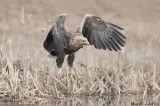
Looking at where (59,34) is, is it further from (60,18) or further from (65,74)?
(65,74)

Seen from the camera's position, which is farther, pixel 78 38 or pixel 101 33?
pixel 101 33

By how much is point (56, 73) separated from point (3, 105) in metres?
2.07

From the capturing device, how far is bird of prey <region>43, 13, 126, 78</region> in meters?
7.45

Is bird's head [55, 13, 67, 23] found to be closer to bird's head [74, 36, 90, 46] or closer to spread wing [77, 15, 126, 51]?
bird's head [74, 36, 90, 46]

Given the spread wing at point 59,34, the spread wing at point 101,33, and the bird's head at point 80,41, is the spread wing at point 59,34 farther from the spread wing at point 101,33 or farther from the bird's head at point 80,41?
the spread wing at point 101,33

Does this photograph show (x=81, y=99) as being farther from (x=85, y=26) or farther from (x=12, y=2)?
(x=12, y=2)

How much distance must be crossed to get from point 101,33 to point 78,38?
3.15 feet

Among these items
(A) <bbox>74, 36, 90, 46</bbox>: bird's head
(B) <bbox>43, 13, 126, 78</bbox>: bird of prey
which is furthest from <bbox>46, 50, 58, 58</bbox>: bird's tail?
(A) <bbox>74, 36, 90, 46</bbox>: bird's head

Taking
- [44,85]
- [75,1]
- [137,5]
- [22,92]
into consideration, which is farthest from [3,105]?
[137,5]

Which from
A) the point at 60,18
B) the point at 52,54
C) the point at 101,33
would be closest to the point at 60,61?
the point at 52,54

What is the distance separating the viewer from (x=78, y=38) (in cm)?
745

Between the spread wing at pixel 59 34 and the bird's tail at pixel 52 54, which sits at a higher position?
the spread wing at pixel 59 34

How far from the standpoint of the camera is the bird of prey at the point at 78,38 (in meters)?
7.45

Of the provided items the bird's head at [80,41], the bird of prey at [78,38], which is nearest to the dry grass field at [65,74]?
the bird of prey at [78,38]
